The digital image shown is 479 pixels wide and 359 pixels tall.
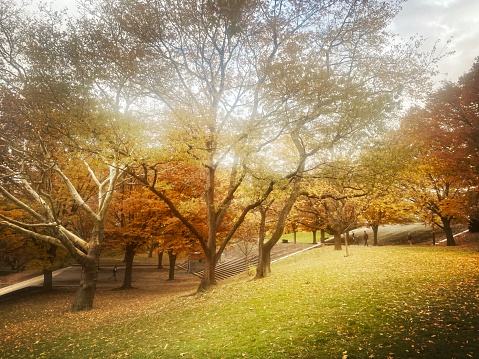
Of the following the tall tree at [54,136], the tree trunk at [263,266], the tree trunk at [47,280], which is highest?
the tall tree at [54,136]

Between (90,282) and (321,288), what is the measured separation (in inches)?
463

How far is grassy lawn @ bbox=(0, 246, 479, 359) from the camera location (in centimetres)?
637

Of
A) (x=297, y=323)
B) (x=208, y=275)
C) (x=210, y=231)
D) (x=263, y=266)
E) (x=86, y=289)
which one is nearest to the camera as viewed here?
(x=297, y=323)

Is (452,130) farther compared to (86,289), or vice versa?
(86,289)

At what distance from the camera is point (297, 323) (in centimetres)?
783

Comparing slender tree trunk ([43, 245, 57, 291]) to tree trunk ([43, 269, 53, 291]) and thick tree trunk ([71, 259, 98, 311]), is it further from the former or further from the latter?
thick tree trunk ([71, 259, 98, 311])

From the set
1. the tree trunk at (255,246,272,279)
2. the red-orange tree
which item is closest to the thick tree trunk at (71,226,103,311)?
the tree trunk at (255,246,272,279)

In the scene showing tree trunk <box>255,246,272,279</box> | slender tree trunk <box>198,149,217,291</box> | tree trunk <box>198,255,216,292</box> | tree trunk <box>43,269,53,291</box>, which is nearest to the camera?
slender tree trunk <box>198,149,217,291</box>

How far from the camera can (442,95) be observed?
14.9m

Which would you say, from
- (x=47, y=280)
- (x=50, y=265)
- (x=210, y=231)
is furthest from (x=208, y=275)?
(x=47, y=280)

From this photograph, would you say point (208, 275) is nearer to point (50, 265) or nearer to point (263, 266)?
point (263, 266)

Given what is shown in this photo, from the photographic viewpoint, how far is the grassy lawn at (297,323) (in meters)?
6.37

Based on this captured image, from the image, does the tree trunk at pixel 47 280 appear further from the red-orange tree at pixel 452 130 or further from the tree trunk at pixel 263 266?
the red-orange tree at pixel 452 130

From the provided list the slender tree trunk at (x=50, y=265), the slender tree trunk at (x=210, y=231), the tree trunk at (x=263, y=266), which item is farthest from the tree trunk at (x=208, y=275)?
the slender tree trunk at (x=50, y=265)
